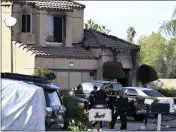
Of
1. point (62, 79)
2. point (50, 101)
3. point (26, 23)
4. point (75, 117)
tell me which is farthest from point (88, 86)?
point (50, 101)

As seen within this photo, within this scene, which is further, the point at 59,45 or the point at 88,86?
the point at 59,45

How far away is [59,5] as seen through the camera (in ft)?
113

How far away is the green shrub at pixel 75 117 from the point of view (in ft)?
54.3

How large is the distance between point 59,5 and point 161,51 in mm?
43145

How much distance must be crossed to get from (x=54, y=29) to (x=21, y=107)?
2195 cm

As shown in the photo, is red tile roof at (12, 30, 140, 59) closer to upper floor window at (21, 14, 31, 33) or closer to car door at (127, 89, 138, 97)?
upper floor window at (21, 14, 31, 33)

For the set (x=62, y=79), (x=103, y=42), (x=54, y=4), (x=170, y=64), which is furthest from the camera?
(x=170, y=64)

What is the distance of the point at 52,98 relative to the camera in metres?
16.4

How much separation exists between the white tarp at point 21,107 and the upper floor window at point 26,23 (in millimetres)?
20371

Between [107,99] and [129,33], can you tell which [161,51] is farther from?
[107,99]

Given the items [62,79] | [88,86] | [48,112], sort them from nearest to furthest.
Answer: [48,112]
[88,86]
[62,79]

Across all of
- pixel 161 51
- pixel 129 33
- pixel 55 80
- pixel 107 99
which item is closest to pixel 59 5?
pixel 55 80

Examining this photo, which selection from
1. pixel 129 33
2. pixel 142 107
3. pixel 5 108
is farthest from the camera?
pixel 129 33

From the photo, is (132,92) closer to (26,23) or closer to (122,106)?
(122,106)
